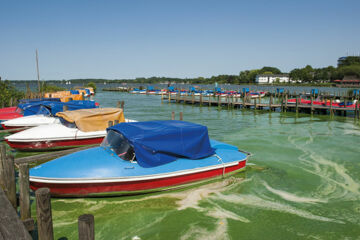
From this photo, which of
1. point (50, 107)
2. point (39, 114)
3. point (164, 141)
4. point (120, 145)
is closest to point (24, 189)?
point (120, 145)

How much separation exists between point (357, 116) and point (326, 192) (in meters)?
27.0

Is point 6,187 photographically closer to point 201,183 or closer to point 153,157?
point 153,157

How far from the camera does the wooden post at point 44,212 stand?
407cm

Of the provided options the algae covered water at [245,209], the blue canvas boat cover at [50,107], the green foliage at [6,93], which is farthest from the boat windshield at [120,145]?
the green foliage at [6,93]

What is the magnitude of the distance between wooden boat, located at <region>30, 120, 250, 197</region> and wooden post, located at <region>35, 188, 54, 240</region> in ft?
11.8

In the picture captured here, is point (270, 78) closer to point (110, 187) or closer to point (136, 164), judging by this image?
point (136, 164)

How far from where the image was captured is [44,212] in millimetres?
4156

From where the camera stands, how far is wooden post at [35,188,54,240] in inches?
160

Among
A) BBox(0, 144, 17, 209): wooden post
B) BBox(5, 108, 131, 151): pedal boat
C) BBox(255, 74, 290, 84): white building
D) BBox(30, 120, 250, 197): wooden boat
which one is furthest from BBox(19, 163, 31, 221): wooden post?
BBox(255, 74, 290, 84): white building

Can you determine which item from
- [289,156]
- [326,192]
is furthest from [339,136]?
[326,192]

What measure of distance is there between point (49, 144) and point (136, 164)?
24.8ft

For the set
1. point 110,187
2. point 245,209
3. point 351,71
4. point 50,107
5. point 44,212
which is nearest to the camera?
point 44,212

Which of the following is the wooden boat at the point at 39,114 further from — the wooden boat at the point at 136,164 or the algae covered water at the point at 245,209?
the algae covered water at the point at 245,209

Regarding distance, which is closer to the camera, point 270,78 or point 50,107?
point 50,107
